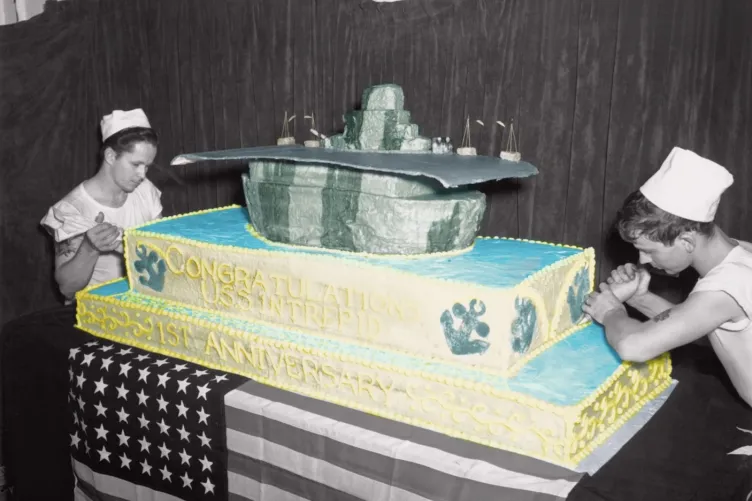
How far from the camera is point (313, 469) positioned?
6.62ft

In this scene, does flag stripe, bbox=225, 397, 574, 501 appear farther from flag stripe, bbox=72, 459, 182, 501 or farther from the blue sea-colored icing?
flag stripe, bbox=72, 459, 182, 501

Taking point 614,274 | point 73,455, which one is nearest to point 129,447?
point 73,455

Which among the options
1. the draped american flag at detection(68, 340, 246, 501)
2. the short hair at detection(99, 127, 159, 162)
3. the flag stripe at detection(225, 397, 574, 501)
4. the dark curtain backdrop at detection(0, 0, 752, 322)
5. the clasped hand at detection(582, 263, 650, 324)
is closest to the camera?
the flag stripe at detection(225, 397, 574, 501)

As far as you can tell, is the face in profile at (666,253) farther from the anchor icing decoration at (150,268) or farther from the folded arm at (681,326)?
the anchor icing decoration at (150,268)

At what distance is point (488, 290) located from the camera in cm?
187

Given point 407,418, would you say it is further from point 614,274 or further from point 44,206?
point 44,206

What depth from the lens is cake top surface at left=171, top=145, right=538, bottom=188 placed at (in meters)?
2.02

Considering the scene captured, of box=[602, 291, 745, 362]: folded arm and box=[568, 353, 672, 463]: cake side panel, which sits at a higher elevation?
box=[602, 291, 745, 362]: folded arm

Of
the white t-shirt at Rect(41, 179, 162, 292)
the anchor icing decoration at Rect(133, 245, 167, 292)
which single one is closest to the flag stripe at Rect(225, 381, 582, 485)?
the anchor icing decoration at Rect(133, 245, 167, 292)

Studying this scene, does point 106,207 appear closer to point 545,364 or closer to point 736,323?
point 545,364

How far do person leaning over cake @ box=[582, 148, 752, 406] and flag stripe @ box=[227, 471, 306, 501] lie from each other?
1.13 m

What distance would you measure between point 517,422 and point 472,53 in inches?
70.4

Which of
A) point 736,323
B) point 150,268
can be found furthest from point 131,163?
point 736,323

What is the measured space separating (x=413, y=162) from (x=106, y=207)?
1.72m
